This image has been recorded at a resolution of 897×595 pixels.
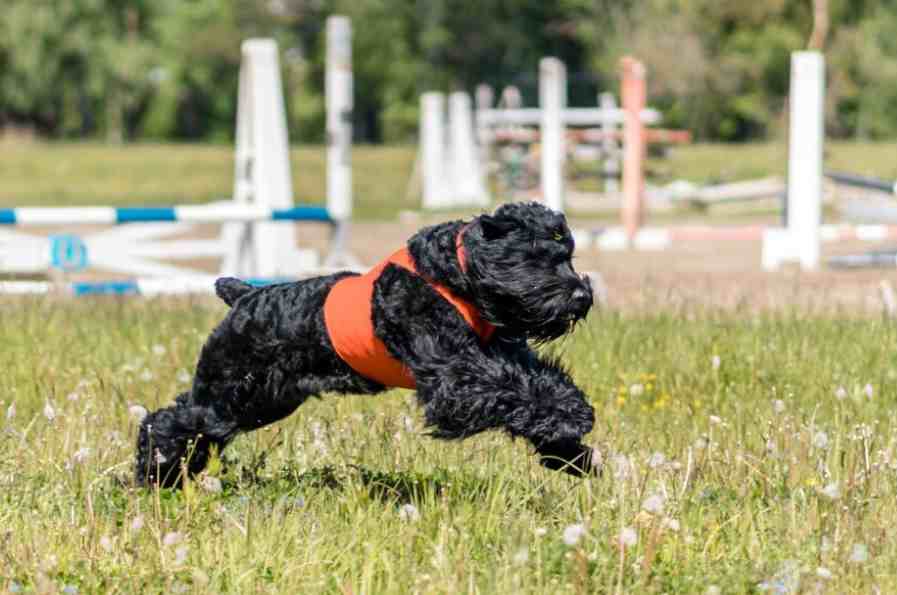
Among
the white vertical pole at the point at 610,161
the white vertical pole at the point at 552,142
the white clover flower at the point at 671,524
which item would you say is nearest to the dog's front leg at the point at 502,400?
the white clover flower at the point at 671,524

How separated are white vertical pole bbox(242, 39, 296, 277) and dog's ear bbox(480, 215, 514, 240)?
701 centimetres

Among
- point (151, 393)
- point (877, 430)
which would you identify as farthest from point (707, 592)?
point (151, 393)

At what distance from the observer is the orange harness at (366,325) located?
154 inches

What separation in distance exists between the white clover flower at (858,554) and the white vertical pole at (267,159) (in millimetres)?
7812

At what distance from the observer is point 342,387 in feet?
13.5

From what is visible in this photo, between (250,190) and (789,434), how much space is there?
23.2 feet

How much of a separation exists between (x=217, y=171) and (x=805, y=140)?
24470mm

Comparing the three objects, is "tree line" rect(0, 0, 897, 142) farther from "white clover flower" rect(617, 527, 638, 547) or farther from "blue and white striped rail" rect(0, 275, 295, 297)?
"white clover flower" rect(617, 527, 638, 547)

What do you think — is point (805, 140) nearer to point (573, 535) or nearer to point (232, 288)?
point (232, 288)

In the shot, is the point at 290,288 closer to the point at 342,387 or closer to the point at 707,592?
the point at 342,387

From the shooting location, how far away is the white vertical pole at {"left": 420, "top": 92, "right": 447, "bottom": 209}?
24.4 metres

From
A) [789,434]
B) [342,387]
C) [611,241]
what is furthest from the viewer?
[611,241]

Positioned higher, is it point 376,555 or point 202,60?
point 202,60

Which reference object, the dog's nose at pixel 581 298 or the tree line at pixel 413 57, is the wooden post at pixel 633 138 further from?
the tree line at pixel 413 57
